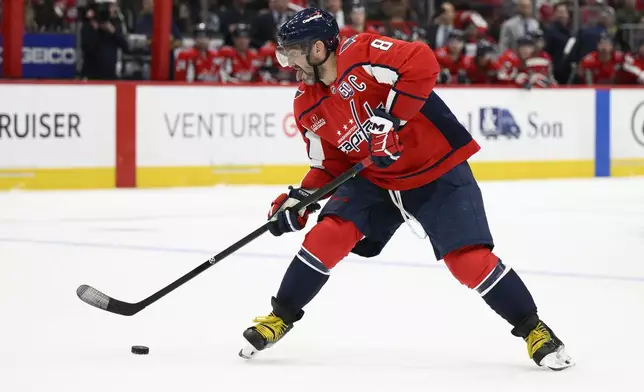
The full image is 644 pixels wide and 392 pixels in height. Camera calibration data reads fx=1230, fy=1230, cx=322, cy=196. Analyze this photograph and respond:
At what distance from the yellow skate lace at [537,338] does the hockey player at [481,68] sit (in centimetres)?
836

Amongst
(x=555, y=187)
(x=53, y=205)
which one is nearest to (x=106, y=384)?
(x=53, y=205)

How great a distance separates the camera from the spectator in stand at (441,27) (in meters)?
11.6

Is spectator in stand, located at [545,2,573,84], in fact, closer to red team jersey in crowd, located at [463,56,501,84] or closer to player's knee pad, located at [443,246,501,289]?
red team jersey in crowd, located at [463,56,501,84]

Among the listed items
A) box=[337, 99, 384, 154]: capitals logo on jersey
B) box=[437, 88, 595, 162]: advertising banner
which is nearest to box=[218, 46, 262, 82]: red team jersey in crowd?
box=[437, 88, 595, 162]: advertising banner

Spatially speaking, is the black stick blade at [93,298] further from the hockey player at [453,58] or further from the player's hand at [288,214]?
the hockey player at [453,58]

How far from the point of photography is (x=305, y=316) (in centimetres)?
413

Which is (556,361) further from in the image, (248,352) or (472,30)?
(472,30)

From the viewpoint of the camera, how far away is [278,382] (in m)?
3.13

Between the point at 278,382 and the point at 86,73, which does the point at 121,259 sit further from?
the point at 86,73

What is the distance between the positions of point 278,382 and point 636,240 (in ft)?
12.3

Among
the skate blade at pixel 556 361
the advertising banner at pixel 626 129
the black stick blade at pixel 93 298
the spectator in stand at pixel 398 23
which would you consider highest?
the spectator in stand at pixel 398 23

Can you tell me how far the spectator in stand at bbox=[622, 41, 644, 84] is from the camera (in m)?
12.2

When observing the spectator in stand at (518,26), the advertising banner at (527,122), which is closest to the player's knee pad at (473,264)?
the advertising banner at (527,122)

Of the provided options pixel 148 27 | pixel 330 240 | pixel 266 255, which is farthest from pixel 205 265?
pixel 148 27
